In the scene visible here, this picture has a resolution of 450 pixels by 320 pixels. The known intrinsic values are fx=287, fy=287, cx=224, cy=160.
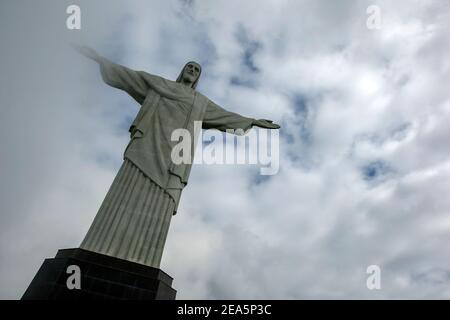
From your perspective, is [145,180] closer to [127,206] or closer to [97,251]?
[127,206]

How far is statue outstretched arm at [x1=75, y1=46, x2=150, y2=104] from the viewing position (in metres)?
8.51

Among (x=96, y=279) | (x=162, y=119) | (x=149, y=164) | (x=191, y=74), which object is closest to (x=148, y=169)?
(x=149, y=164)

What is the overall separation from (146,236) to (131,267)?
828 millimetres

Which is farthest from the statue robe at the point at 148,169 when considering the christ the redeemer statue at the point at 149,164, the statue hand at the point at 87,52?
the statue hand at the point at 87,52

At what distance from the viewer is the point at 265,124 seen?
9.90m

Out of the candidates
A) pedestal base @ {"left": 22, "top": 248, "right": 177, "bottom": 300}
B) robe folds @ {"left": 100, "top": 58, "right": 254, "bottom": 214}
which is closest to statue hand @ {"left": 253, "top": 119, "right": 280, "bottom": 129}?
robe folds @ {"left": 100, "top": 58, "right": 254, "bottom": 214}

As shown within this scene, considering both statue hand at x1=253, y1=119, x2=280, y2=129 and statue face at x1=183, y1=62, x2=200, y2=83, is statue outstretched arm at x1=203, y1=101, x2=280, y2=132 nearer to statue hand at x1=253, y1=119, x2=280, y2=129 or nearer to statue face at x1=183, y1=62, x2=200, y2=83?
statue hand at x1=253, y1=119, x2=280, y2=129

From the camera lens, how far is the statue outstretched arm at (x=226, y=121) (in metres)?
9.65

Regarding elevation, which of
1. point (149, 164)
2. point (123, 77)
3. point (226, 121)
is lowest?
point (149, 164)

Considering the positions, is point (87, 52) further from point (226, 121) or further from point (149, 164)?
point (226, 121)

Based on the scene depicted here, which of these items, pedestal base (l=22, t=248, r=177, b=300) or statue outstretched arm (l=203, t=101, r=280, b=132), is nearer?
pedestal base (l=22, t=248, r=177, b=300)

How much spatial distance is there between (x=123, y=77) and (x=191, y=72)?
7.65 ft
